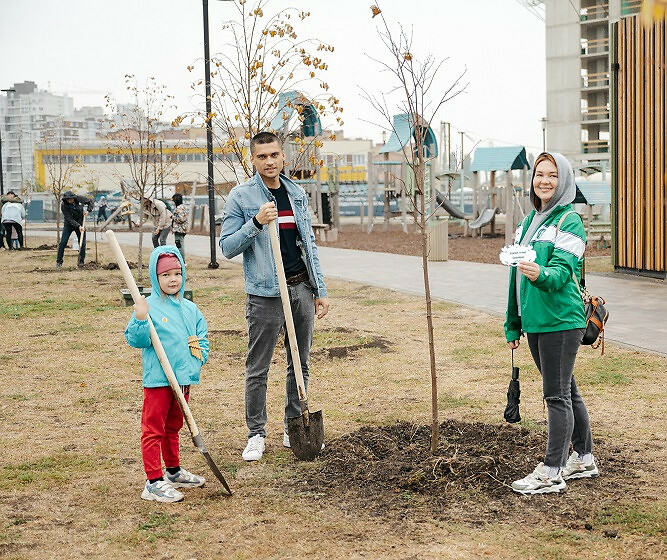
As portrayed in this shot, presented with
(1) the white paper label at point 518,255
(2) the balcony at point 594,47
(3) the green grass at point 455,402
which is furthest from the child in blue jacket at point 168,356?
(2) the balcony at point 594,47

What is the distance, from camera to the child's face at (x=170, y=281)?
14.9 feet

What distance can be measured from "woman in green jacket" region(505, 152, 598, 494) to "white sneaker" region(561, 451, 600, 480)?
0.13 metres

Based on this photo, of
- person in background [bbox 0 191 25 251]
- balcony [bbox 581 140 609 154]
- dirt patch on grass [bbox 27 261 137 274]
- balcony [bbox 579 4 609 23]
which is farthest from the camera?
balcony [bbox 579 4 609 23]

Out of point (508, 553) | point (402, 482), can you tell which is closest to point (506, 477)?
point (402, 482)

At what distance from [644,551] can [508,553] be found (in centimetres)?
57

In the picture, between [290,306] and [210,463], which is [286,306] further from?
[210,463]

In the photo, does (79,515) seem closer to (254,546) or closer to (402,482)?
(254,546)

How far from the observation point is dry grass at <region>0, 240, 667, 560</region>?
3.92 metres

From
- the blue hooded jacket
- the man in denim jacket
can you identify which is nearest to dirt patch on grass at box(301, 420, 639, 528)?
the man in denim jacket

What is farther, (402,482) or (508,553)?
(402,482)

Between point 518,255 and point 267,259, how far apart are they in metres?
1.49

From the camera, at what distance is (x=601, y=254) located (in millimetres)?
19734

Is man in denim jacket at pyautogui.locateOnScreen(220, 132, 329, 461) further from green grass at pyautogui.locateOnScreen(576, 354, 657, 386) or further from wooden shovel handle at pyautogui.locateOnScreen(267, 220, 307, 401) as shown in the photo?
green grass at pyautogui.locateOnScreen(576, 354, 657, 386)

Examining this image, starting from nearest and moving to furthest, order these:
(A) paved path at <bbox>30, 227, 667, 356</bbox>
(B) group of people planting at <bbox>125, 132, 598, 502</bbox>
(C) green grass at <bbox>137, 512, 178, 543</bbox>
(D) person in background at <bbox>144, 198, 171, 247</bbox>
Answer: (C) green grass at <bbox>137, 512, 178, 543</bbox> < (B) group of people planting at <bbox>125, 132, 598, 502</bbox> < (A) paved path at <bbox>30, 227, 667, 356</bbox> < (D) person in background at <bbox>144, 198, 171, 247</bbox>
